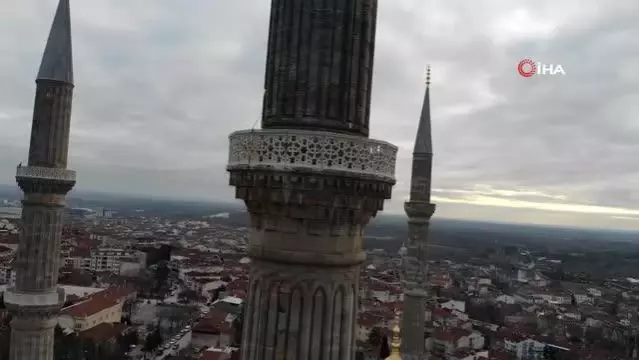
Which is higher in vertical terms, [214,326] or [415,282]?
[415,282]

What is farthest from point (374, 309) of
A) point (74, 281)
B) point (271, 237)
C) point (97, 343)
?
point (271, 237)

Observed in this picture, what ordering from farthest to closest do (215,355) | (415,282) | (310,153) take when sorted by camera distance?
(215,355)
(415,282)
(310,153)

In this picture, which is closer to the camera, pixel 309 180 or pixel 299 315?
pixel 309 180

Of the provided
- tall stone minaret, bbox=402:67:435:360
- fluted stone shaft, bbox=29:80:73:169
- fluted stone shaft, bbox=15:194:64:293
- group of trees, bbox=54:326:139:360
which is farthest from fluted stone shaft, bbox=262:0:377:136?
group of trees, bbox=54:326:139:360

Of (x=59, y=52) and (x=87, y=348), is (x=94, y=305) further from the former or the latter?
(x=59, y=52)

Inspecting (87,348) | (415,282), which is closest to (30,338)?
(415,282)

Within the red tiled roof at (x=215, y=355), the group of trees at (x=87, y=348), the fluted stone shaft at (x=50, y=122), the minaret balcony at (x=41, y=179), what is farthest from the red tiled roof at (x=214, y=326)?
the fluted stone shaft at (x=50, y=122)

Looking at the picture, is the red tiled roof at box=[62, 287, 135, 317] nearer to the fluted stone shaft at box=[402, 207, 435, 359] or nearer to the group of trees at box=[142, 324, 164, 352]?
the group of trees at box=[142, 324, 164, 352]

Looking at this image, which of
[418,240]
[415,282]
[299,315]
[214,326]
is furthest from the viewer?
[214,326]
